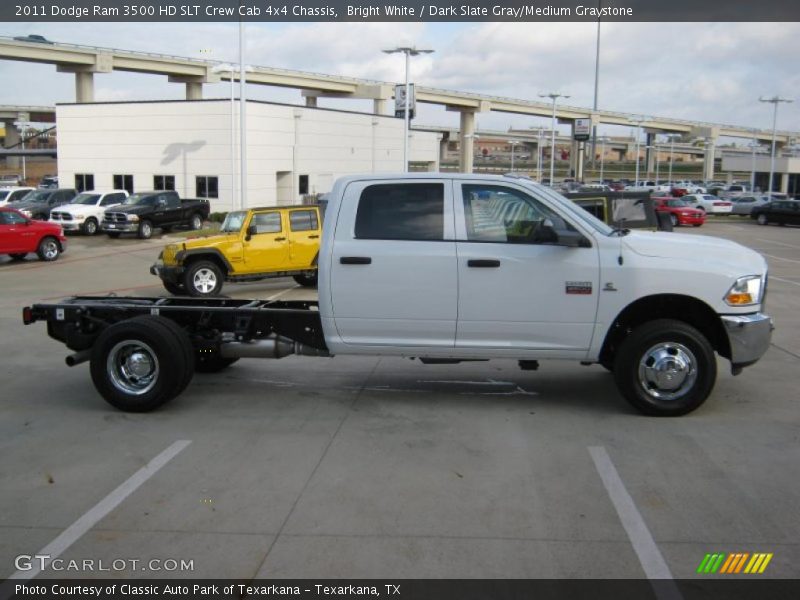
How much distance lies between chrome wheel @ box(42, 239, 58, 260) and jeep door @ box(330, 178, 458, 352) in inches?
758

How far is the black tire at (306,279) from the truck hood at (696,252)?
1089 cm

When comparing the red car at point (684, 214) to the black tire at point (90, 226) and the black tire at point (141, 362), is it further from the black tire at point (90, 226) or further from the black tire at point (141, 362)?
the black tire at point (141, 362)

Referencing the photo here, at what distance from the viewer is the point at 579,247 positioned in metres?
7.00

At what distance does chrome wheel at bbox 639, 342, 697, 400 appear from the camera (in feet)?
23.1

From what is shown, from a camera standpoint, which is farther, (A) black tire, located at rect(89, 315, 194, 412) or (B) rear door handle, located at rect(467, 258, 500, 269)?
(A) black tire, located at rect(89, 315, 194, 412)

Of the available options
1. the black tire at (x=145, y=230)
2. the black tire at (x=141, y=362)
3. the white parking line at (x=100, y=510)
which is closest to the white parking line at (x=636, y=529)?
the white parking line at (x=100, y=510)

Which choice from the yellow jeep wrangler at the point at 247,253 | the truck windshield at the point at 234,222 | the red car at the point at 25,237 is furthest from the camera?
the red car at the point at 25,237

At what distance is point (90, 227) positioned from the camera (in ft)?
110

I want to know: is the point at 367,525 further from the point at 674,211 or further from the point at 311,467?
the point at 674,211

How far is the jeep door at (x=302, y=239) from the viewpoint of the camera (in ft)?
55.6

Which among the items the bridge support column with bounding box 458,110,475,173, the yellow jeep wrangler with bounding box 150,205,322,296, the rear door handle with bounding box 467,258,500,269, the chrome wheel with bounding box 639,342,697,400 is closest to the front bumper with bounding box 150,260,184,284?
the yellow jeep wrangler with bounding box 150,205,322,296

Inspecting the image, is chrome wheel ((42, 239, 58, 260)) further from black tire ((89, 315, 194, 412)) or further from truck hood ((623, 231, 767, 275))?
truck hood ((623, 231, 767, 275))

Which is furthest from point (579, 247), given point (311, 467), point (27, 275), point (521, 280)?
point (27, 275)

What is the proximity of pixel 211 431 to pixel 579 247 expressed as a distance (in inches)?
140
